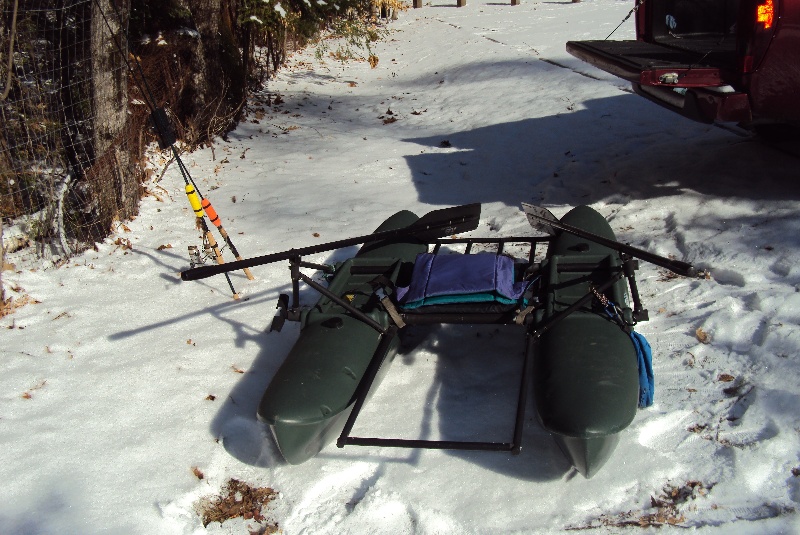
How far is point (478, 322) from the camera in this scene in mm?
3707

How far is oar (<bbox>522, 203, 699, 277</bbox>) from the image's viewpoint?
3242 millimetres

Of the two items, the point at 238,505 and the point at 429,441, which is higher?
the point at 429,441

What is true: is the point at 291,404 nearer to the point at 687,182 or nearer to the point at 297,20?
the point at 687,182

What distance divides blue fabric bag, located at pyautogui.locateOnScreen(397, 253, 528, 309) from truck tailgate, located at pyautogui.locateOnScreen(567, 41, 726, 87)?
6.79ft

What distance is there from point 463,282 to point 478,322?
239 mm

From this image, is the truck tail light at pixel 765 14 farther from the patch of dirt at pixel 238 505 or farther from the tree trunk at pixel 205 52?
the tree trunk at pixel 205 52

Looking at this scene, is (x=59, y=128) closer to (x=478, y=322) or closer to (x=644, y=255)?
(x=478, y=322)

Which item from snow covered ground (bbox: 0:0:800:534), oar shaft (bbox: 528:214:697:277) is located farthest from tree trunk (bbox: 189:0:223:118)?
oar shaft (bbox: 528:214:697:277)

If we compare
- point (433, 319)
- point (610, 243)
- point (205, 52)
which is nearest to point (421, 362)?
point (433, 319)

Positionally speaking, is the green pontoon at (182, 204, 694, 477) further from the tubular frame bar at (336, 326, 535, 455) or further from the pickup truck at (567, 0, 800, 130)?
the pickup truck at (567, 0, 800, 130)

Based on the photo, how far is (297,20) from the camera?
977 cm

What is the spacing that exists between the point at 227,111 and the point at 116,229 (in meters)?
3.15

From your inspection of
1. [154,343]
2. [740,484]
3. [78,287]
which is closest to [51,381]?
[154,343]

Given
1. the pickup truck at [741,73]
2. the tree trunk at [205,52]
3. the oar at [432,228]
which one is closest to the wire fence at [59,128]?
the tree trunk at [205,52]
